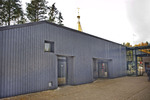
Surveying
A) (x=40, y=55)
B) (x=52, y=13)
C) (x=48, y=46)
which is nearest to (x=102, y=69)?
(x=48, y=46)

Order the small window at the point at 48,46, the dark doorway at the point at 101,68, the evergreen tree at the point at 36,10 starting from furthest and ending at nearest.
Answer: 1. the evergreen tree at the point at 36,10
2. the dark doorway at the point at 101,68
3. the small window at the point at 48,46

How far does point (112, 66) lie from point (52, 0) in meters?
20.8

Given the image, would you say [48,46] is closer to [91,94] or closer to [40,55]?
[40,55]

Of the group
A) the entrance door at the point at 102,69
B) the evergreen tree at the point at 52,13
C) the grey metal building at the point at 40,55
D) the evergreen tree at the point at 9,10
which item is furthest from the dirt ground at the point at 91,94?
the evergreen tree at the point at 52,13

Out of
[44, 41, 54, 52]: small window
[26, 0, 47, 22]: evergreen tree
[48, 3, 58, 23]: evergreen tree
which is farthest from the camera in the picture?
[48, 3, 58, 23]: evergreen tree

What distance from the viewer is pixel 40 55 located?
9.53 m

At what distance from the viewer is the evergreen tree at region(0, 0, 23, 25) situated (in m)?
22.2

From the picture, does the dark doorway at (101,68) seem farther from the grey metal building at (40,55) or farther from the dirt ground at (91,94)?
the dirt ground at (91,94)

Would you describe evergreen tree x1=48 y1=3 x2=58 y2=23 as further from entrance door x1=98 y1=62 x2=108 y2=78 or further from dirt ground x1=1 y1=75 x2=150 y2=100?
dirt ground x1=1 y1=75 x2=150 y2=100

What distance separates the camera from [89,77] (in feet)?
46.0

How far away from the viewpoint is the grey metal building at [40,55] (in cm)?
780

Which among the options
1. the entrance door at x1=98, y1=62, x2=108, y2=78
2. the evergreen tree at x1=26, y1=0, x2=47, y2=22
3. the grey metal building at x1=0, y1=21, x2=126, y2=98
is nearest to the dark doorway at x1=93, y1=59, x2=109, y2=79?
the entrance door at x1=98, y1=62, x2=108, y2=78

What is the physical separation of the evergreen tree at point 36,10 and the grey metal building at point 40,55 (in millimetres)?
15510

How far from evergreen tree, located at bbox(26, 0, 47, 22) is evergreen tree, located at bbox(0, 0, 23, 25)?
2.40 metres
